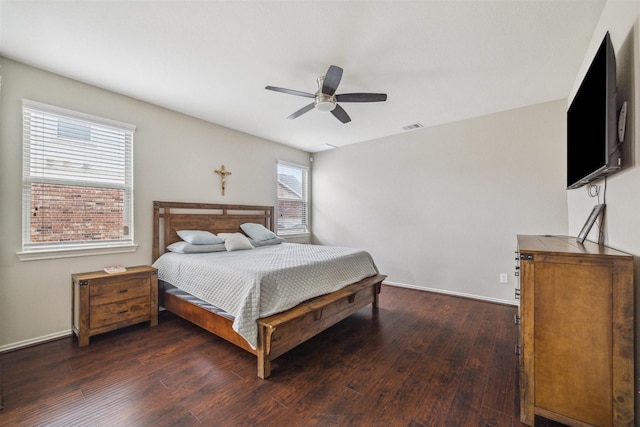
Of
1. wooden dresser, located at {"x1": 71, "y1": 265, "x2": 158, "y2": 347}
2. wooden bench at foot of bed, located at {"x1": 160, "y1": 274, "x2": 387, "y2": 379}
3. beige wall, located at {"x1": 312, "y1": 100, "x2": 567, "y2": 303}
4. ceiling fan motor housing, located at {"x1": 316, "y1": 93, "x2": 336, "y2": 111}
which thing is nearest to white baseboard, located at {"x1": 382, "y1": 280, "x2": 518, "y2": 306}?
beige wall, located at {"x1": 312, "y1": 100, "x2": 567, "y2": 303}

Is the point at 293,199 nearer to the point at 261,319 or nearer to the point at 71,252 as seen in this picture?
the point at 71,252

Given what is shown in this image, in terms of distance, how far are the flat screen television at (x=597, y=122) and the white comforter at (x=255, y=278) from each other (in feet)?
6.99

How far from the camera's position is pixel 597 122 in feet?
5.17

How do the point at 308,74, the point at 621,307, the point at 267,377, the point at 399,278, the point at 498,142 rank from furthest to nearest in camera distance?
the point at 399,278
the point at 498,142
the point at 308,74
the point at 267,377
the point at 621,307

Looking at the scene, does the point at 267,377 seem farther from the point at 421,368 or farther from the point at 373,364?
the point at 421,368

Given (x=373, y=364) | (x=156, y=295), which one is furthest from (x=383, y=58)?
(x=156, y=295)

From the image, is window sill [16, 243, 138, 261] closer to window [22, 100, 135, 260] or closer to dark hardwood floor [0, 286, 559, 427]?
window [22, 100, 135, 260]

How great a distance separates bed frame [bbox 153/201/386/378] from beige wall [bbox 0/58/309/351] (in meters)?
0.15

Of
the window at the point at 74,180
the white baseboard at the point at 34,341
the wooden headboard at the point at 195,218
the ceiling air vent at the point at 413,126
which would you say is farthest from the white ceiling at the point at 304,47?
the white baseboard at the point at 34,341

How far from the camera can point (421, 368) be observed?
6.91 ft

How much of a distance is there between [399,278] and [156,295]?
141 inches

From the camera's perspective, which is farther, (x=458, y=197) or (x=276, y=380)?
(x=458, y=197)

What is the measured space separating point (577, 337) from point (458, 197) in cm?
277

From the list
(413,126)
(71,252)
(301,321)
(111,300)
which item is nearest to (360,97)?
(413,126)
